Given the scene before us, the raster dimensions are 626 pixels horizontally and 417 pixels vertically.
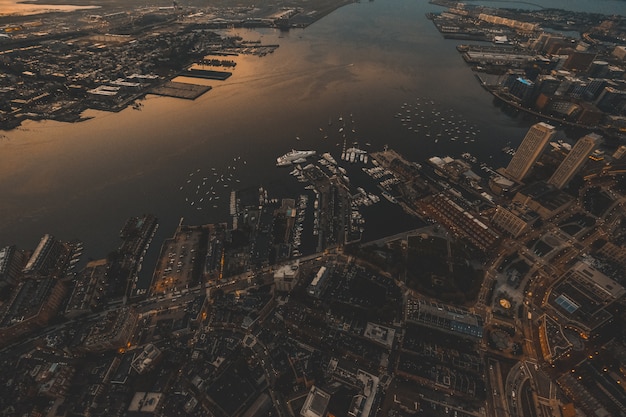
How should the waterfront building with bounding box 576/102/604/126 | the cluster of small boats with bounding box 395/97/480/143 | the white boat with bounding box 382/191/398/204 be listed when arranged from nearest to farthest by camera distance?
the white boat with bounding box 382/191/398/204
the cluster of small boats with bounding box 395/97/480/143
the waterfront building with bounding box 576/102/604/126

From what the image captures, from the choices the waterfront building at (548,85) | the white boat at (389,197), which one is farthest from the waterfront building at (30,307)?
the waterfront building at (548,85)

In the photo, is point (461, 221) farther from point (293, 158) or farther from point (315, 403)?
point (315, 403)

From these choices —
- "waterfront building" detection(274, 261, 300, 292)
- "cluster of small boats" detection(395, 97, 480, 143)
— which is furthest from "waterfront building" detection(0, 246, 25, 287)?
"cluster of small boats" detection(395, 97, 480, 143)

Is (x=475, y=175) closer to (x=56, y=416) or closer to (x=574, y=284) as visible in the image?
(x=574, y=284)

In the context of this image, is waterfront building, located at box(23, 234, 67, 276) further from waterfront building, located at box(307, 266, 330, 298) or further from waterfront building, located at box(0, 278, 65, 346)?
waterfront building, located at box(307, 266, 330, 298)

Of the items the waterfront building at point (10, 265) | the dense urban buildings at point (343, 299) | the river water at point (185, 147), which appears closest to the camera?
the dense urban buildings at point (343, 299)

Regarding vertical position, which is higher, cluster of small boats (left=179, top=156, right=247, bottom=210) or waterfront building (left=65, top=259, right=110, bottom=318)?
cluster of small boats (left=179, top=156, right=247, bottom=210)

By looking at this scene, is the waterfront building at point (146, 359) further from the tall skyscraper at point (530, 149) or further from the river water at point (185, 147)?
the tall skyscraper at point (530, 149)

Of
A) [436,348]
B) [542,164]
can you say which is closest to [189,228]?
[436,348]
